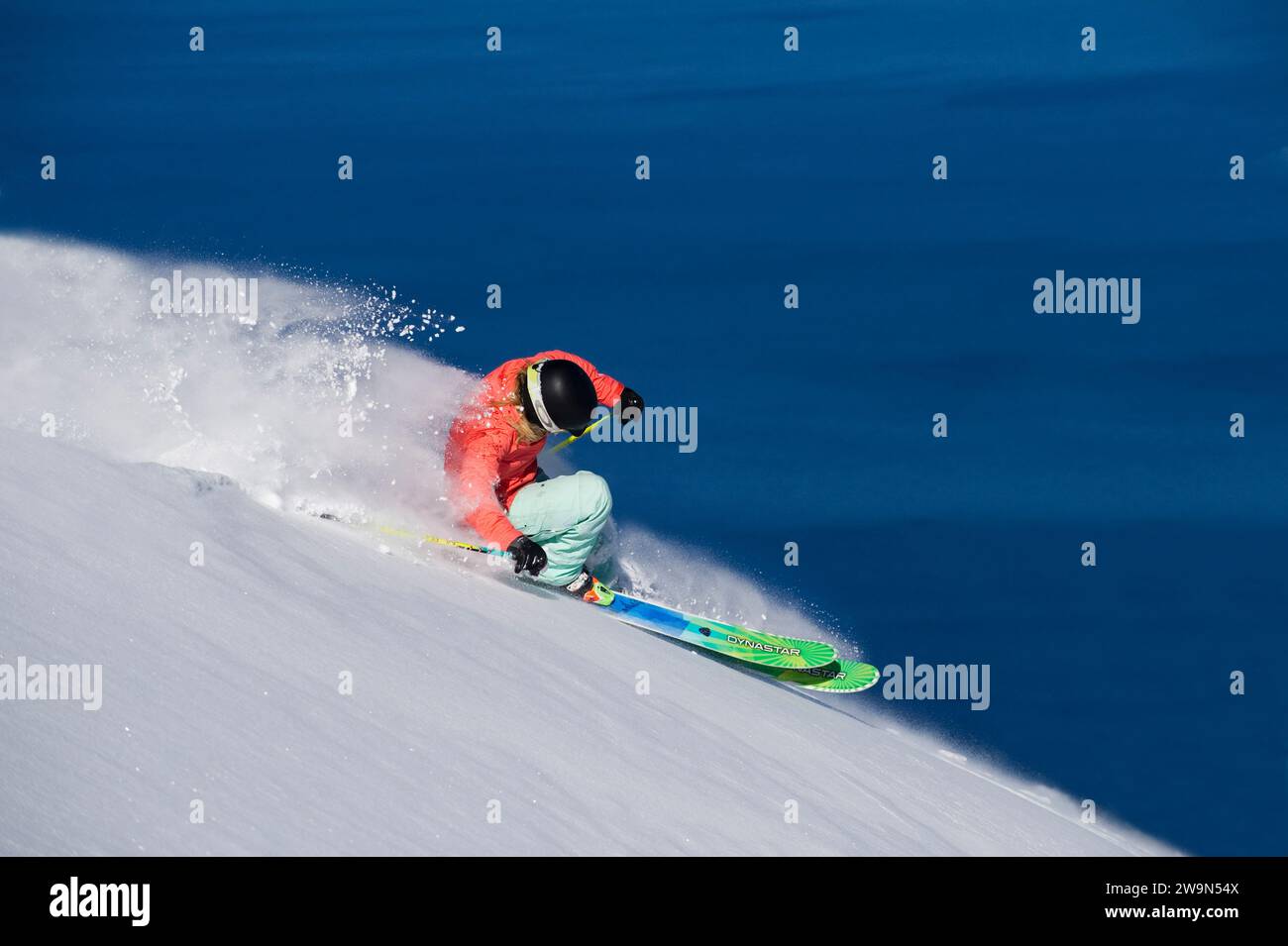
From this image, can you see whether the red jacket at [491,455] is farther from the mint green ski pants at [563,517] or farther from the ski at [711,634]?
the ski at [711,634]

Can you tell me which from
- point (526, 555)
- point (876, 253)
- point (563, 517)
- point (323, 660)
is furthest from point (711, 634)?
point (876, 253)

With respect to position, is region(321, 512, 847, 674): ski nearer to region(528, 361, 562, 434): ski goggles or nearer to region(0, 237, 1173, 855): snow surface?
region(0, 237, 1173, 855): snow surface

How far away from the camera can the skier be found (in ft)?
21.7

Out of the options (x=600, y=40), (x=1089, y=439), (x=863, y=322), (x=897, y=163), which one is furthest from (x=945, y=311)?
(x=600, y=40)

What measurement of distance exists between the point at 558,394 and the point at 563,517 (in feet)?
2.15

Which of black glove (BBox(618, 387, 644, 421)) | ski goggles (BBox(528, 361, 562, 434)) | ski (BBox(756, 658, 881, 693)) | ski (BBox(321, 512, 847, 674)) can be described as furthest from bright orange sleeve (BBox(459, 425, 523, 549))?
ski (BBox(756, 658, 881, 693))

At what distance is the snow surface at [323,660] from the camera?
4.39 m

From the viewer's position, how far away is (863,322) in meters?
15.9

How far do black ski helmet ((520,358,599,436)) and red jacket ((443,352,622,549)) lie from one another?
0.08m

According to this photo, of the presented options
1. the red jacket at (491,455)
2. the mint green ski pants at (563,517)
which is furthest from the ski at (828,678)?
the red jacket at (491,455)

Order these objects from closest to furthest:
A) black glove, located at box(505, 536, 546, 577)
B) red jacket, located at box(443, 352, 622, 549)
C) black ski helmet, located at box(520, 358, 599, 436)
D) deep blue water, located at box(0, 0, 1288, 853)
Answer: black glove, located at box(505, 536, 546, 577) → red jacket, located at box(443, 352, 622, 549) → black ski helmet, located at box(520, 358, 599, 436) → deep blue water, located at box(0, 0, 1288, 853)

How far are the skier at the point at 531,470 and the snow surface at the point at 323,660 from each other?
0.82 feet
